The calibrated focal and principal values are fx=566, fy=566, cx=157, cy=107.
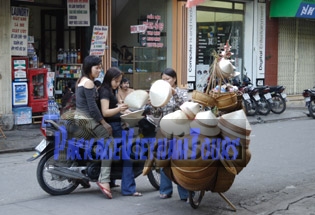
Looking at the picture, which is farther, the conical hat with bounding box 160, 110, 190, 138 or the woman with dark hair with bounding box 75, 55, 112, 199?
the woman with dark hair with bounding box 75, 55, 112, 199

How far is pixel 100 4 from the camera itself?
14555 mm

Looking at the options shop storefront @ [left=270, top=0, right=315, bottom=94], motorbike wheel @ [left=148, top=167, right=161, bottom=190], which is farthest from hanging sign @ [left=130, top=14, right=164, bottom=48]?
motorbike wheel @ [left=148, top=167, right=161, bottom=190]

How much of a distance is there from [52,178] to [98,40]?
7.55m

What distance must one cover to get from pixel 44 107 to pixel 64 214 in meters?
7.50

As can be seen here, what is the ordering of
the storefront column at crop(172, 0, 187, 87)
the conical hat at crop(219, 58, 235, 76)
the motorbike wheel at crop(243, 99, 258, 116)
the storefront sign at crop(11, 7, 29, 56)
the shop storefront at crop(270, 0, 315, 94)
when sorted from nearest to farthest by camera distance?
the conical hat at crop(219, 58, 235, 76)
the storefront sign at crop(11, 7, 29, 56)
the storefront column at crop(172, 0, 187, 87)
the motorbike wheel at crop(243, 99, 258, 116)
the shop storefront at crop(270, 0, 315, 94)

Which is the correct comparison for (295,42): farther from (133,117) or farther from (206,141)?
(206,141)

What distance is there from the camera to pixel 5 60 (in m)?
12.6

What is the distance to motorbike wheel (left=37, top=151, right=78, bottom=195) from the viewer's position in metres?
7.09

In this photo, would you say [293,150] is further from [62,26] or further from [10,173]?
[62,26]

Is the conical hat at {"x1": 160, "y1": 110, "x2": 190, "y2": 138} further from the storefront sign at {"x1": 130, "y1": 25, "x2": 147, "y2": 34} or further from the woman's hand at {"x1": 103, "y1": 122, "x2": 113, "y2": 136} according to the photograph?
the storefront sign at {"x1": 130, "y1": 25, "x2": 147, "y2": 34}

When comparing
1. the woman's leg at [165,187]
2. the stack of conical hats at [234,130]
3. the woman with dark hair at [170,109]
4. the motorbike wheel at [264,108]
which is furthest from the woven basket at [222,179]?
the motorbike wheel at [264,108]

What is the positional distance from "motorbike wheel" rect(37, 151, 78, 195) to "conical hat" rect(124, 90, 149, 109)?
1.09 metres

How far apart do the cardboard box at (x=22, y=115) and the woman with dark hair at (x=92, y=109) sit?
20.2ft

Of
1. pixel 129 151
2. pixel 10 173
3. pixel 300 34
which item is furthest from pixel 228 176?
pixel 300 34
